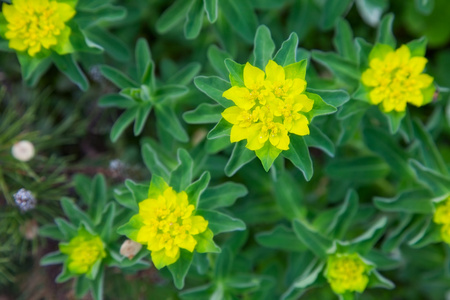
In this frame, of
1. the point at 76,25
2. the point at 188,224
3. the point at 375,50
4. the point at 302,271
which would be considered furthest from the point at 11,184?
the point at 375,50

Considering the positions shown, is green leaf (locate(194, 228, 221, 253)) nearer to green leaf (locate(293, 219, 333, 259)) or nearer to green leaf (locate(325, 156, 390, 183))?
green leaf (locate(293, 219, 333, 259))

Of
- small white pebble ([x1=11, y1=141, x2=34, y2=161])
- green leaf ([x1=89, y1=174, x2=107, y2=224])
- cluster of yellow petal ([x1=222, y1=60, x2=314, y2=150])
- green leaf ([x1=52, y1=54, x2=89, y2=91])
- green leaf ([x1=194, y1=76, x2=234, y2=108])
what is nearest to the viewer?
cluster of yellow petal ([x1=222, y1=60, x2=314, y2=150])

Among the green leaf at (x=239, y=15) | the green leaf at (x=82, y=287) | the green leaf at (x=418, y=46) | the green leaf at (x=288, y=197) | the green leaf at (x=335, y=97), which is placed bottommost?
the green leaf at (x=82, y=287)

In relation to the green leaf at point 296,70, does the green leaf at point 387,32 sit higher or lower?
lower

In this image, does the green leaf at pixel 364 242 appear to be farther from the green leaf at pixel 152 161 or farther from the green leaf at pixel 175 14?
the green leaf at pixel 175 14

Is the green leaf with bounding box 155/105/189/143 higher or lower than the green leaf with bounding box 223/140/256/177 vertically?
lower

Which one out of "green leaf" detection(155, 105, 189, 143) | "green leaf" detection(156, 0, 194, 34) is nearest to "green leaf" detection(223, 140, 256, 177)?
"green leaf" detection(155, 105, 189, 143)

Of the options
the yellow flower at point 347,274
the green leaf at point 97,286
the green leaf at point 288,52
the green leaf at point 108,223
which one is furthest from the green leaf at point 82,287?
the green leaf at point 288,52
